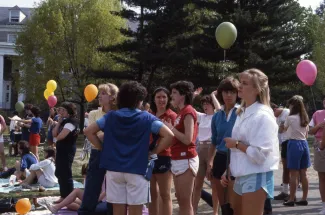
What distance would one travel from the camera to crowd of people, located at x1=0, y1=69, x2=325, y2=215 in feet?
11.3

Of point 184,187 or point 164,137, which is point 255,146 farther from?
point 184,187

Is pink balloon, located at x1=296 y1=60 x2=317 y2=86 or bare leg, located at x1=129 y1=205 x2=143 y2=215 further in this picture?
pink balloon, located at x1=296 y1=60 x2=317 y2=86

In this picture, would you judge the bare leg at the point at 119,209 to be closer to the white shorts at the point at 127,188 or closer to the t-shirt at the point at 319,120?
the white shorts at the point at 127,188

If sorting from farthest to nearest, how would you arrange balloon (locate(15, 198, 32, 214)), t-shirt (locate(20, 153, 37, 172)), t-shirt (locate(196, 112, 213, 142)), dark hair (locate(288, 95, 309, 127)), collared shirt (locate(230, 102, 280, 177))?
t-shirt (locate(20, 153, 37, 172)) → dark hair (locate(288, 95, 309, 127)) → t-shirt (locate(196, 112, 213, 142)) → balloon (locate(15, 198, 32, 214)) → collared shirt (locate(230, 102, 280, 177))

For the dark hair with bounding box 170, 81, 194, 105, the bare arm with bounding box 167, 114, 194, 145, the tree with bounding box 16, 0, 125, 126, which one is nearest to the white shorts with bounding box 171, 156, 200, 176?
the bare arm with bounding box 167, 114, 194, 145

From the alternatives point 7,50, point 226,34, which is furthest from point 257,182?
point 7,50

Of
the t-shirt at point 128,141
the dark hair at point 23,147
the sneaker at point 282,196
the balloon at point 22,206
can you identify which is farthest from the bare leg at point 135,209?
the dark hair at point 23,147

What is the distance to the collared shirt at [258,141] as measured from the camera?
3.34 metres

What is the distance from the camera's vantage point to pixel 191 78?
24.4 metres

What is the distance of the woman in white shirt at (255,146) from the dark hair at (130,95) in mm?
935

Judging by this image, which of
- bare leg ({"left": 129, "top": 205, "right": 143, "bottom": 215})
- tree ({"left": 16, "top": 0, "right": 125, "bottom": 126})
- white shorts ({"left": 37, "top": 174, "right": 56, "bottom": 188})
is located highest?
tree ({"left": 16, "top": 0, "right": 125, "bottom": 126})

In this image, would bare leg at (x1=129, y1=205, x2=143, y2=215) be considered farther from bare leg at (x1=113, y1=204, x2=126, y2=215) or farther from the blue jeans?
the blue jeans

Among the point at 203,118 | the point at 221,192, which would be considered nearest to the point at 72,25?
the point at 203,118

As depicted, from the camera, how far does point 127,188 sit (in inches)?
153
